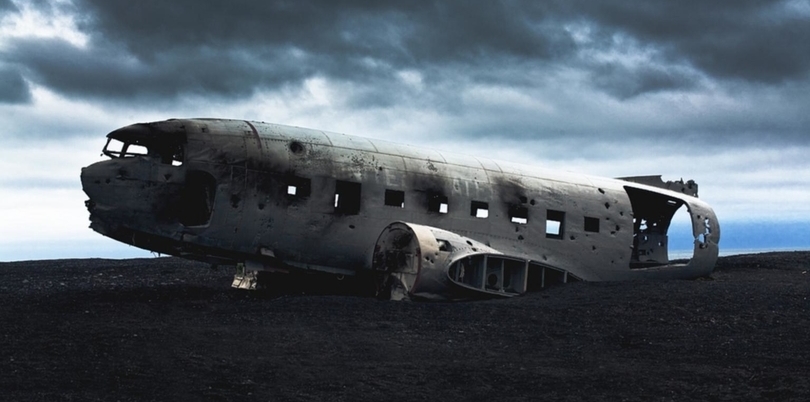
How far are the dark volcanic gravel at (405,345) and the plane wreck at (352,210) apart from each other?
114 centimetres

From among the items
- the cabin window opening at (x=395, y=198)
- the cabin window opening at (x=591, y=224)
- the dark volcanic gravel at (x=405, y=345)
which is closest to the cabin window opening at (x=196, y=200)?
the dark volcanic gravel at (x=405, y=345)

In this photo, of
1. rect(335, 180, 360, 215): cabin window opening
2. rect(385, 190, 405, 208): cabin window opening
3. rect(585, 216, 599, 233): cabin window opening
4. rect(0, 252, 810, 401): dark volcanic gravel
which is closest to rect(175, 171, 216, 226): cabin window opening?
rect(0, 252, 810, 401): dark volcanic gravel

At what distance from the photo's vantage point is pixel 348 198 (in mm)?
19969

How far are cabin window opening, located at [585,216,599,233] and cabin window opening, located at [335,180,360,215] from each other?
727 centimetres

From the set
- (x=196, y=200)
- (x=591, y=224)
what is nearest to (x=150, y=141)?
(x=196, y=200)

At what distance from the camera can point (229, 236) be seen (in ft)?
60.3

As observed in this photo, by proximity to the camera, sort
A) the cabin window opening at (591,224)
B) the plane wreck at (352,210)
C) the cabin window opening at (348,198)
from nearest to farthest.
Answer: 1. the plane wreck at (352,210)
2. the cabin window opening at (348,198)
3. the cabin window opening at (591,224)

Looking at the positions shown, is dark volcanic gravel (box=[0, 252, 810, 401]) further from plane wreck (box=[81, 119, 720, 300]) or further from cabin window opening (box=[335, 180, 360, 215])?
cabin window opening (box=[335, 180, 360, 215])

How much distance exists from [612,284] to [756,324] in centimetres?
563

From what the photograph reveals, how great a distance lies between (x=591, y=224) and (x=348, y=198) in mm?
7661

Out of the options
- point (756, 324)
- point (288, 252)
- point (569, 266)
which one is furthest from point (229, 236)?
point (756, 324)

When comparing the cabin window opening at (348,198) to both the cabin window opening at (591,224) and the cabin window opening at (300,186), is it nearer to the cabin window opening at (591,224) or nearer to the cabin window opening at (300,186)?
the cabin window opening at (300,186)

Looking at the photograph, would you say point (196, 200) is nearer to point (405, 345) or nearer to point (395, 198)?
point (395, 198)

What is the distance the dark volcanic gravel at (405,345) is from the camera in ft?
37.3
